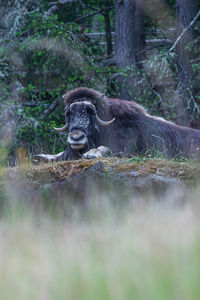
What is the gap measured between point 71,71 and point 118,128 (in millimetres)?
4636

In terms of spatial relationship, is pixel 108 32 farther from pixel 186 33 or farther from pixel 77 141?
pixel 77 141

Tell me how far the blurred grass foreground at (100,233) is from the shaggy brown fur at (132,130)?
10.1ft

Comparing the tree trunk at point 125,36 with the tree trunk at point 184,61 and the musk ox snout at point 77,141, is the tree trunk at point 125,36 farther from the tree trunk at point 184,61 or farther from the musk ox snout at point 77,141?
the musk ox snout at point 77,141

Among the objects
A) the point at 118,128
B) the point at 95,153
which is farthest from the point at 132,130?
the point at 95,153

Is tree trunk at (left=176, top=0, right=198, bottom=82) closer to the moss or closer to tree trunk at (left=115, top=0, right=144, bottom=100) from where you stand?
tree trunk at (left=115, top=0, right=144, bottom=100)

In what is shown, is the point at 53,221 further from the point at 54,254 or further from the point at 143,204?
the point at 54,254

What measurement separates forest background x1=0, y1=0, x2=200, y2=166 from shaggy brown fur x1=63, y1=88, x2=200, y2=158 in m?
3.13

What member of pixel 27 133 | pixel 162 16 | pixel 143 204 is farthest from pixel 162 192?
pixel 162 16

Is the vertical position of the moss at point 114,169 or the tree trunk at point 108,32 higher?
the tree trunk at point 108,32

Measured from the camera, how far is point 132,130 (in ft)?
27.9

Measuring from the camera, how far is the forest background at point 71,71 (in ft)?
40.3

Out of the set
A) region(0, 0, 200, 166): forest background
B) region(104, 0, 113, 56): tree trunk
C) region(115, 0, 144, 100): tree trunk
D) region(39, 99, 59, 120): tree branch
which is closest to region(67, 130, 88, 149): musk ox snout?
region(0, 0, 200, 166): forest background

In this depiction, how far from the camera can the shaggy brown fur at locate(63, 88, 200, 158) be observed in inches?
332

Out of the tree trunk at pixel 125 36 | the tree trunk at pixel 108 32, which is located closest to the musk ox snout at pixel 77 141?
the tree trunk at pixel 125 36
